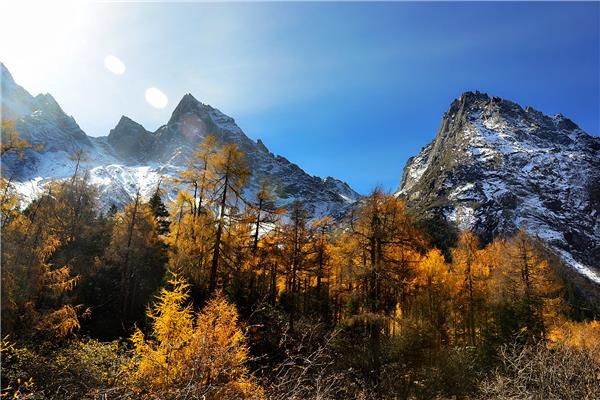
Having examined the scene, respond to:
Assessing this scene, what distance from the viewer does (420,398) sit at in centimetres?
1695

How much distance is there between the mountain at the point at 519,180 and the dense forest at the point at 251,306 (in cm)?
8476

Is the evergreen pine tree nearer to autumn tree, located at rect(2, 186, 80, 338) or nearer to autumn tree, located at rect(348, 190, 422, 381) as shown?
autumn tree, located at rect(2, 186, 80, 338)

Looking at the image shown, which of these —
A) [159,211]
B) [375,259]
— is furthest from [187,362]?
[159,211]

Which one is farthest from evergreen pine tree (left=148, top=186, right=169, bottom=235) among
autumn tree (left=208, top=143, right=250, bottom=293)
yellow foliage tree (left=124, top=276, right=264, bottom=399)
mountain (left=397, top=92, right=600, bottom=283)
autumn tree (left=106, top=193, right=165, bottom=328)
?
mountain (left=397, top=92, right=600, bottom=283)

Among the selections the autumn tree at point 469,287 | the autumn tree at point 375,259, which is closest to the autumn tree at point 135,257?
the autumn tree at point 375,259

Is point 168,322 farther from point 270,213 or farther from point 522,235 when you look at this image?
point 522,235

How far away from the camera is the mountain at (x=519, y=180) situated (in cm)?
12450

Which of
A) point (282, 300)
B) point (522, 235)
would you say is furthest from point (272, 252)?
point (522, 235)

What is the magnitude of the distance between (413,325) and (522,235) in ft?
51.1

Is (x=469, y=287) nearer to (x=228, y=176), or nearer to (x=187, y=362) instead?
(x=228, y=176)

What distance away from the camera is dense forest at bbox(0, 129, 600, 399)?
9.20m

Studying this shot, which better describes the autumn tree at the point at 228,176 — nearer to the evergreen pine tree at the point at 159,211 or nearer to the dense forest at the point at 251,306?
the dense forest at the point at 251,306

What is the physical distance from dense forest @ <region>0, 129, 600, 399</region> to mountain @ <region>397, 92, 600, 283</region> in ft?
278

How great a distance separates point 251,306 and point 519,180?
15003 cm
